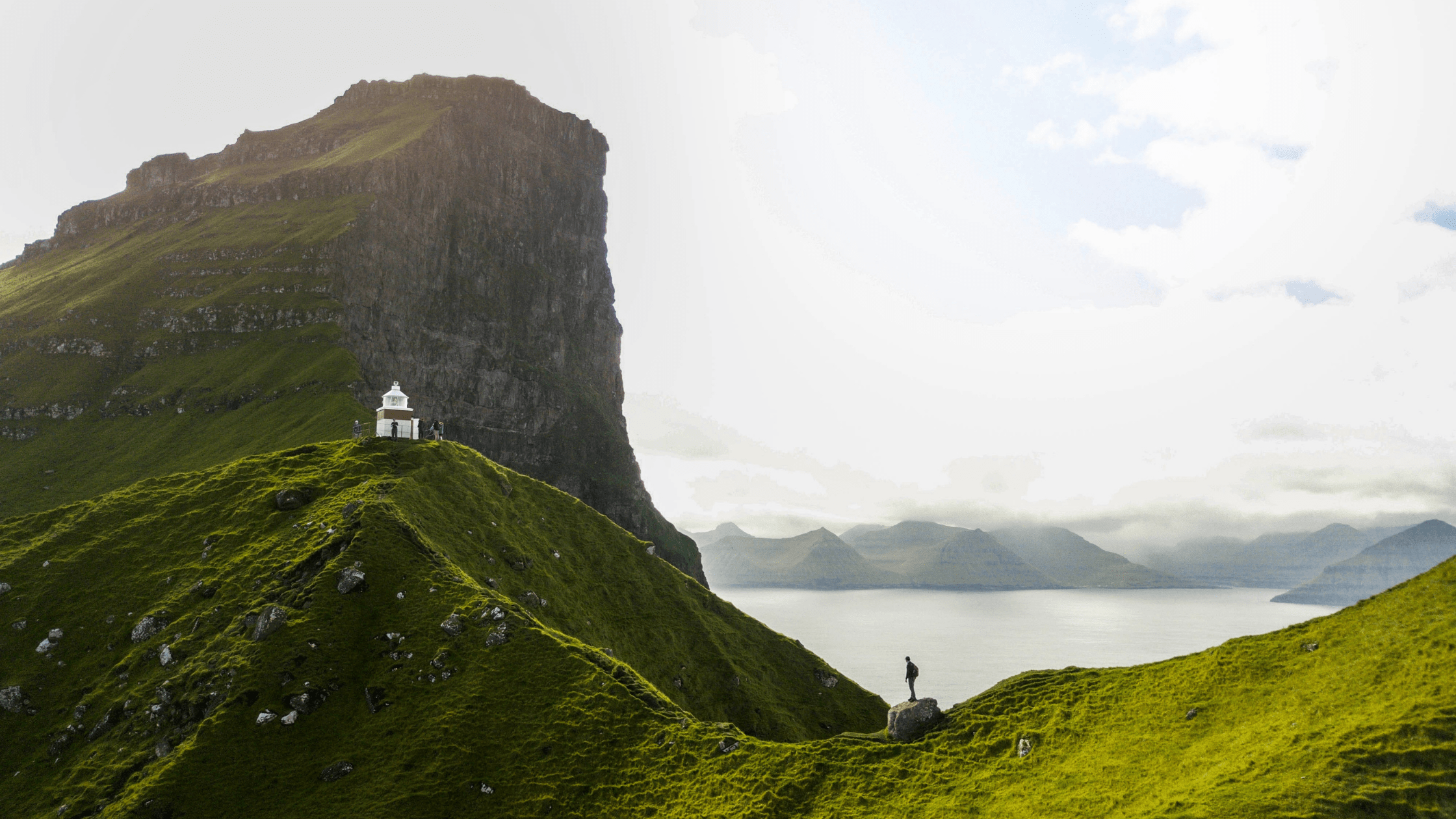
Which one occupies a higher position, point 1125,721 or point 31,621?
point 31,621

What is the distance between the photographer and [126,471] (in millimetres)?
131125

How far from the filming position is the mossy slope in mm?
45875

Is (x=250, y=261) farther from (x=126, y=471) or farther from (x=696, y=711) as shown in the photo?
(x=696, y=711)

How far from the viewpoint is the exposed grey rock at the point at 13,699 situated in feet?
172

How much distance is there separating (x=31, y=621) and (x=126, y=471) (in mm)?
88516

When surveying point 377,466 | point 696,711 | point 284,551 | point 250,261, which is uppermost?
point 250,261

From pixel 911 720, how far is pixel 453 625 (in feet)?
112

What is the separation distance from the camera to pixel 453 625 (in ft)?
182

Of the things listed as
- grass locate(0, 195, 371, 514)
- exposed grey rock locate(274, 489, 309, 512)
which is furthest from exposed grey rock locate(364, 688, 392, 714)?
grass locate(0, 195, 371, 514)

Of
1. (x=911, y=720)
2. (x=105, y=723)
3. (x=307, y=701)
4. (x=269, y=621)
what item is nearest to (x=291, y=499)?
(x=269, y=621)

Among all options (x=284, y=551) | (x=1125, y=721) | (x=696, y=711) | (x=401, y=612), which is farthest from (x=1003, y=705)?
(x=284, y=551)

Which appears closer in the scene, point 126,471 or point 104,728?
point 104,728

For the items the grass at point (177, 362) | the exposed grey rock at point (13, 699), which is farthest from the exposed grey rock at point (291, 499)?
the grass at point (177, 362)

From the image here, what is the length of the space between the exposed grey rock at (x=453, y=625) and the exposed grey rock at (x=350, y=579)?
7.70m
